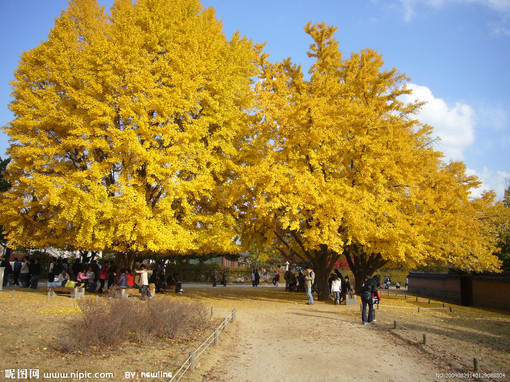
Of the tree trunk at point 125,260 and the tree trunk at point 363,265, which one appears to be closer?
the tree trunk at point 125,260

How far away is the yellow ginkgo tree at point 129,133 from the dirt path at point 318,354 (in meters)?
5.56

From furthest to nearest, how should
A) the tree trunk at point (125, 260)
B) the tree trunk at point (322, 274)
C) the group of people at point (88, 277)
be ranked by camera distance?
the tree trunk at point (322, 274)
the tree trunk at point (125, 260)
the group of people at point (88, 277)

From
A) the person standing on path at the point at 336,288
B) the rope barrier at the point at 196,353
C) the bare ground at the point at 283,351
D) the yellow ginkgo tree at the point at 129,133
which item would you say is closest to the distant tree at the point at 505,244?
the person standing on path at the point at 336,288

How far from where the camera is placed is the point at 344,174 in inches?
637

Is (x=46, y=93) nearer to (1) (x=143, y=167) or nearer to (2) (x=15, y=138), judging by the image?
(2) (x=15, y=138)

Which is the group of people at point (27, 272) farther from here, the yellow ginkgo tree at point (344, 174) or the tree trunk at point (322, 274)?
the tree trunk at point (322, 274)

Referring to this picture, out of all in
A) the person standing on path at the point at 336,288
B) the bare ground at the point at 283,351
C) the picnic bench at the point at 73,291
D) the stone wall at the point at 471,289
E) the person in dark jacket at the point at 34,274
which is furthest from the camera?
the stone wall at the point at 471,289

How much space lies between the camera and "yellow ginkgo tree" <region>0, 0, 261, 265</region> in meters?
13.2

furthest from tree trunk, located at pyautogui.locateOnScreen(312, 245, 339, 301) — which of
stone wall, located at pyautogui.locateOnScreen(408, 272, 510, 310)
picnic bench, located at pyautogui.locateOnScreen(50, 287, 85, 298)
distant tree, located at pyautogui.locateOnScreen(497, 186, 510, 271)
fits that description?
distant tree, located at pyautogui.locateOnScreen(497, 186, 510, 271)

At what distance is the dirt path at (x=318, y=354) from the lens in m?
6.07

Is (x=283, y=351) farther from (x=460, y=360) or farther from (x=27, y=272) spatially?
(x=27, y=272)

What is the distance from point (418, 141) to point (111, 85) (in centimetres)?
1561

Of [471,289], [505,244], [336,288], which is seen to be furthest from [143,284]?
[505,244]

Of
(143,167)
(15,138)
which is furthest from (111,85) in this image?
(15,138)
